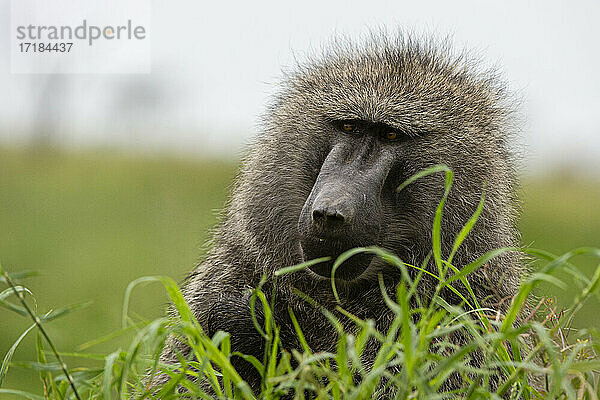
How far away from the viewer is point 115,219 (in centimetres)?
682

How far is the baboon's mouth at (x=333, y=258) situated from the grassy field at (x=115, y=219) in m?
3.56

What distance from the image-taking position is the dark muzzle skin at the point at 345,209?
2279 mm

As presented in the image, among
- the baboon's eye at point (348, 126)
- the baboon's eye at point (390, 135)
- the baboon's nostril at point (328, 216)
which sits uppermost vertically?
the baboon's eye at point (348, 126)

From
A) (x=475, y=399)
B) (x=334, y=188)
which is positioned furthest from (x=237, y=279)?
(x=475, y=399)

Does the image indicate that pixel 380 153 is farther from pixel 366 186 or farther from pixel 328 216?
pixel 328 216

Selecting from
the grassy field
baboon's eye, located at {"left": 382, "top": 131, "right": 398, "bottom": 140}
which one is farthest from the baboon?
the grassy field

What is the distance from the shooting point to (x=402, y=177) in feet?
8.36

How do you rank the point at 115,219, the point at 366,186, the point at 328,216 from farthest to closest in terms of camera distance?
the point at 115,219, the point at 366,186, the point at 328,216

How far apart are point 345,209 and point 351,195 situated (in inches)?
2.8

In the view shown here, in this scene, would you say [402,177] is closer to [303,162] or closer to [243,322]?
[303,162]

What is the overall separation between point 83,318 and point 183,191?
180cm

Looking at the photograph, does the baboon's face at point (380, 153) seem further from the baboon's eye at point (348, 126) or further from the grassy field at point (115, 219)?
the grassy field at point (115, 219)

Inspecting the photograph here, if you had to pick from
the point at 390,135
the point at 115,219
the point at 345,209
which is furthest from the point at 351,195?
the point at 115,219

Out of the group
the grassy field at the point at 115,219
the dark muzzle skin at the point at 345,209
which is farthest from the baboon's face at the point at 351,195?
the grassy field at the point at 115,219
